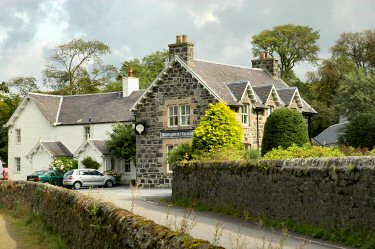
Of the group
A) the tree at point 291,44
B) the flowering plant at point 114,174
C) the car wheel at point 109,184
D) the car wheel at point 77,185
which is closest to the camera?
the car wheel at point 77,185

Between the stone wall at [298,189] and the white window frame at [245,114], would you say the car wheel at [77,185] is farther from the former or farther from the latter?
the stone wall at [298,189]

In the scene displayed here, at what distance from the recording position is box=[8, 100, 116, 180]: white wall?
53094 mm

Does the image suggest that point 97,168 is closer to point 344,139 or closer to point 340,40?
point 344,139

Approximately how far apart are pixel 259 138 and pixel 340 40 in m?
33.7

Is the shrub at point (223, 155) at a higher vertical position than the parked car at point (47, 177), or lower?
higher

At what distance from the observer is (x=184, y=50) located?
127ft

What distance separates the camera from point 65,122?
54094 millimetres

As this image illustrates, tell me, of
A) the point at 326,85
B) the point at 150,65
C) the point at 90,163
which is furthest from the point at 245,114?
the point at 150,65

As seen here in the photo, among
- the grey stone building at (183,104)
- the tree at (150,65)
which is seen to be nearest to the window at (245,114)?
the grey stone building at (183,104)

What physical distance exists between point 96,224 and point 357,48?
60869 millimetres

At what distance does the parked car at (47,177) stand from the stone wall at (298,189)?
920 inches

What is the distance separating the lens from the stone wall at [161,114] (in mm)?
37688

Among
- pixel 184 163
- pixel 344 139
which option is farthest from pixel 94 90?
pixel 184 163

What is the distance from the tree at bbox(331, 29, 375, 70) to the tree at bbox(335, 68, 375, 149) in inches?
731
